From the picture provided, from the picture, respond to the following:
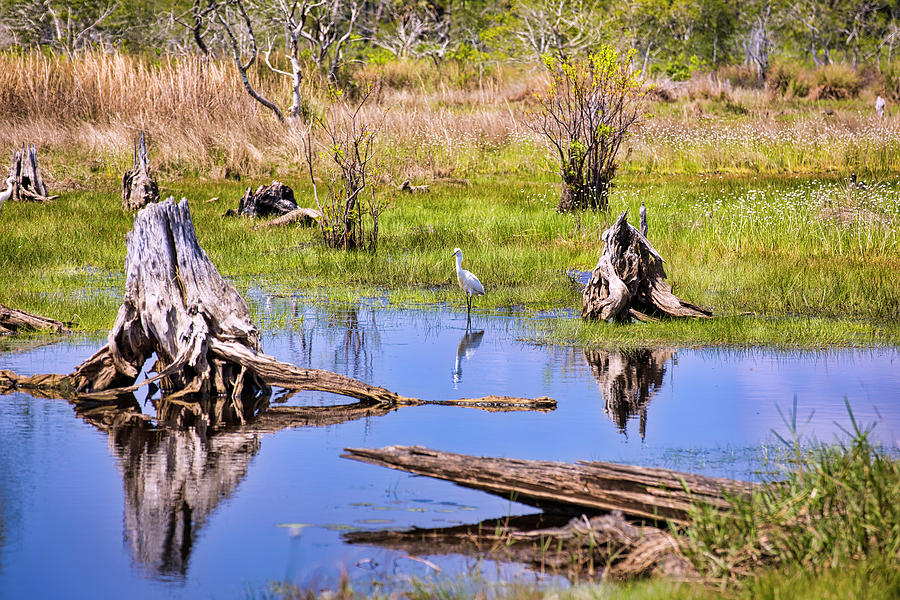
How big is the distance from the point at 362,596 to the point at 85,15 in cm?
5890

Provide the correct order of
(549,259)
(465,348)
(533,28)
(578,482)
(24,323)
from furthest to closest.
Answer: (533,28) < (549,259) < (24,323) < (465,348) < (578,482)

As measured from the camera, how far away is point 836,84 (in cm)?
3994

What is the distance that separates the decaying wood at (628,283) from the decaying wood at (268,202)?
866 centimetres

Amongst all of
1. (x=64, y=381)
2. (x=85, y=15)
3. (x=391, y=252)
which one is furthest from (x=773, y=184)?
(x=85, y=15)

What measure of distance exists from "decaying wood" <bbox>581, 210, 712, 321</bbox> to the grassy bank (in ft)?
0.86

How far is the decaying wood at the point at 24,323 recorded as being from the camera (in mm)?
10281

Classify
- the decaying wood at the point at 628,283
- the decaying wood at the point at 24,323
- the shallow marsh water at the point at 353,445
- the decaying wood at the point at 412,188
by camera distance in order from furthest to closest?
the decaying wood at the point at 412,188 < the decaying wood at the point at 628,283 < the decaying wood at the point at 24,323 < the shallow marsh water at the point at 353,445

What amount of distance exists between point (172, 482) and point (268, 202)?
12729 mm

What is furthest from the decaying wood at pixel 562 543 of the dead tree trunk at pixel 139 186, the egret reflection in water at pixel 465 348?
the dead tree trunk at pixel 139 186

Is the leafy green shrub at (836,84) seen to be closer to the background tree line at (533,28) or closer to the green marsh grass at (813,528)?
the background tree line at (533,28)

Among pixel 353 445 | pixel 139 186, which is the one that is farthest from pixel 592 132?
pixel 353 445

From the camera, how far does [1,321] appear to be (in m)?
10.2

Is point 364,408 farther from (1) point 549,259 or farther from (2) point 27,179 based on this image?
(2) point 27,179

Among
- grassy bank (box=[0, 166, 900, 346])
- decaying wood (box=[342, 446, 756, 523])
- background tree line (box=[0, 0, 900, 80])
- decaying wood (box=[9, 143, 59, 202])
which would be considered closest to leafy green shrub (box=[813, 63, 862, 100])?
background tree line (box=[0, 0, 900, 80])
